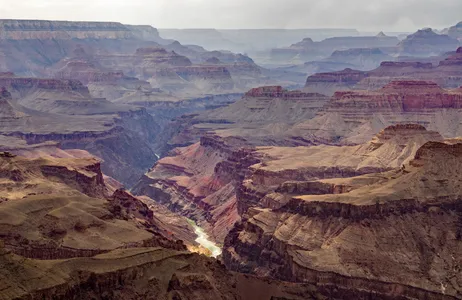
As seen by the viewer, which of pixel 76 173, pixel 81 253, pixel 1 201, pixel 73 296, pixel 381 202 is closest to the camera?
pixel 73 296

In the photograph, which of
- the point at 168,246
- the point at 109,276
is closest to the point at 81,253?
the point at 168,246

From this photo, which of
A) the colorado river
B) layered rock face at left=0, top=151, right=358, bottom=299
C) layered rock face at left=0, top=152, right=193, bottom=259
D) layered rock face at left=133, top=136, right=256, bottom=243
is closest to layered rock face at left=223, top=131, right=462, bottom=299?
layered rock face at left=0, top=151, right=358, bottom=299

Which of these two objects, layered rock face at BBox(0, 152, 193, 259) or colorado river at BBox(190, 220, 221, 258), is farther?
colorado river at BBox(190, 220, 221, 258)

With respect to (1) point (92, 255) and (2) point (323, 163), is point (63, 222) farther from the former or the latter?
(2) point (323, 163)

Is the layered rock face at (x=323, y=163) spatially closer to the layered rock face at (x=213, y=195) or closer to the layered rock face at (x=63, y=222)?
the layered rock face at (x=213, y=195)

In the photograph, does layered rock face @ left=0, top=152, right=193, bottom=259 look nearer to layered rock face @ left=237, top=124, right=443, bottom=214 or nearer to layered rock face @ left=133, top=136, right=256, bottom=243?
layered rock face @ left=237, top=124, right=443, bottom=214

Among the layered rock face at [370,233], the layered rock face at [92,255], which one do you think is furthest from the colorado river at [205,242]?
the layered rock face at [370,233]

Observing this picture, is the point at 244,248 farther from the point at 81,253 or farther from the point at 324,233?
the point at 81,253
